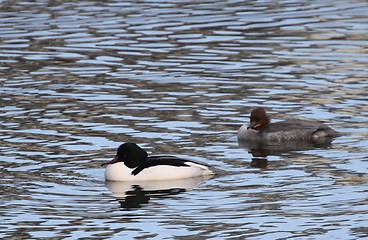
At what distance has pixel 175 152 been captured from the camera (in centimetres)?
1708

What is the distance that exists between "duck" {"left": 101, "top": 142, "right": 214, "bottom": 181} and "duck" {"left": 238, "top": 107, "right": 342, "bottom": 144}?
256 centimetres

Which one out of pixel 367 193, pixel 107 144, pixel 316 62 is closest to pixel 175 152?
pixel 107 144

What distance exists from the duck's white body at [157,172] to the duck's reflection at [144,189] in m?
0.06

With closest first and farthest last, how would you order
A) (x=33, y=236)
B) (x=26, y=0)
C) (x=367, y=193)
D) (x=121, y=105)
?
1. (x=33, y=236)
2. (x=367, y=193)
3. (x=121, y=105)
4. (x=26, y=0)

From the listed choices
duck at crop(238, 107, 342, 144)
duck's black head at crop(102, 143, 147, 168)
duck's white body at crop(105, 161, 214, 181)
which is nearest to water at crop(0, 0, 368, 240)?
duck's white body at crop(105, 161, 214, 181)

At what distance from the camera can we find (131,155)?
16078 millimetres

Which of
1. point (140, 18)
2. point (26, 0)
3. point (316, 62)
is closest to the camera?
point (316, 62)

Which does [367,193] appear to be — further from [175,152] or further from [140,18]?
[140,18]

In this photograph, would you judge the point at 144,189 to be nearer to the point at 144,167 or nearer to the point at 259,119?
the point at 144,167

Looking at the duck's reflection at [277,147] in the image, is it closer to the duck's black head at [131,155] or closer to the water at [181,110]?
the water at [181,110]

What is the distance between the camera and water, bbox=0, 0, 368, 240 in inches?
530

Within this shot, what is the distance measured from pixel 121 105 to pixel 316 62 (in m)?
4.89

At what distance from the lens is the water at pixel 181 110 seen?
44.2 feet

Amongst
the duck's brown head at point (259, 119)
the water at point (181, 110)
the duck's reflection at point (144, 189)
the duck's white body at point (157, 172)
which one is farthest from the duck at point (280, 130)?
the duck's reflection at point (144, 189)
